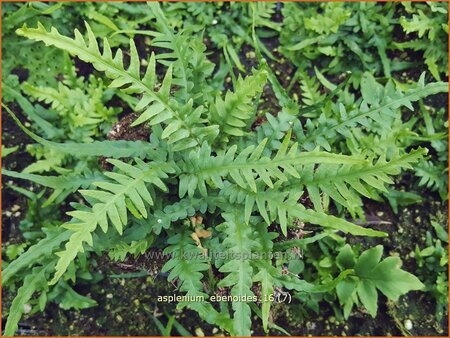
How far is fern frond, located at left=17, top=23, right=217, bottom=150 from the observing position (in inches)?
55.6

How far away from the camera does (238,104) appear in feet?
5.50

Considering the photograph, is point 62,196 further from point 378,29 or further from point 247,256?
point 378,29

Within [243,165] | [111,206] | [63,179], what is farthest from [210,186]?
[63,179]

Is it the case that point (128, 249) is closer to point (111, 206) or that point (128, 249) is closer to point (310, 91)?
point (111, 206)

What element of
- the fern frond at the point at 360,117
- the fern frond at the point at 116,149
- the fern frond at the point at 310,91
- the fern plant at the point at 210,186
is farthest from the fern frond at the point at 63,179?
the fern frond at the point at 310,91

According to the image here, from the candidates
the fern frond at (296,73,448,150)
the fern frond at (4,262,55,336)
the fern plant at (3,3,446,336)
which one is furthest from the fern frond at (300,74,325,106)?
the fern frond at (4,262,55,336)

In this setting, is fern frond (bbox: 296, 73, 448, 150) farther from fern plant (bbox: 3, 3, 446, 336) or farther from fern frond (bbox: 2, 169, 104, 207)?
fern frond (bbox: 2, 169, 104, 207)

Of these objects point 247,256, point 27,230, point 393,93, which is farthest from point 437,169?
point 27,230

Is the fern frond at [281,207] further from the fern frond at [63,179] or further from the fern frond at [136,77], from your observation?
the fern frond at [63,179]

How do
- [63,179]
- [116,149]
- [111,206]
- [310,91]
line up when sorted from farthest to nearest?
[310,91], [63,179], [116,149], [111,206]

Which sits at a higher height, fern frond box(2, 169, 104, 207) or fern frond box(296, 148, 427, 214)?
fern frond box(2, 169, 104, 207)

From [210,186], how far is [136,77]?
461 mm

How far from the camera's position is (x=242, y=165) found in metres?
1.58

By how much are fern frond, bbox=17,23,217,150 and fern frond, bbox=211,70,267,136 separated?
70 millimetres
